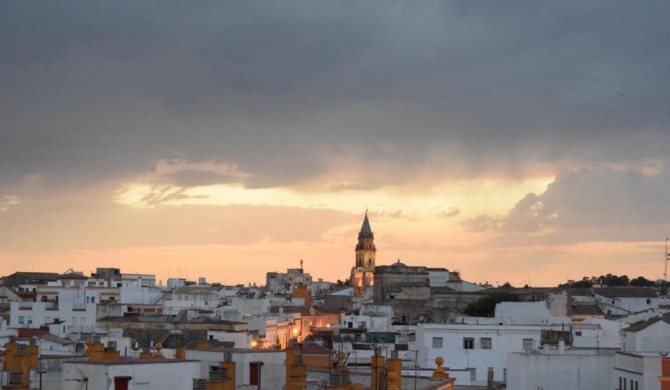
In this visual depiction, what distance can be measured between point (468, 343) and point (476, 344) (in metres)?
0.56

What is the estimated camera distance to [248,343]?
71500 mm

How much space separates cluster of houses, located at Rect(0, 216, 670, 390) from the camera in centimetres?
3394

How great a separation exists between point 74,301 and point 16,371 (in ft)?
243

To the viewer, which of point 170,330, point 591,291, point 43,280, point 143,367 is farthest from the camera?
point 43,280

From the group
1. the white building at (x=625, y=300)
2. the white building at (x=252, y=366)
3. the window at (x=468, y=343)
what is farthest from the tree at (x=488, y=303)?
the white building at (x=252, y=366)

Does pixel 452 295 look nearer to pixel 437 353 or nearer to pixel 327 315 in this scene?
pixel 327 315

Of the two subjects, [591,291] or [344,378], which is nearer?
[344,378]

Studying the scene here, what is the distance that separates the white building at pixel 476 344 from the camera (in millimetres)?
70438

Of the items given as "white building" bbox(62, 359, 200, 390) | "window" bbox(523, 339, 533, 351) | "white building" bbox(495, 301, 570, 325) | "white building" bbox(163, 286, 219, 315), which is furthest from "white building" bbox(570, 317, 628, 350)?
"white building" bbox(62, 359, 200, 390)

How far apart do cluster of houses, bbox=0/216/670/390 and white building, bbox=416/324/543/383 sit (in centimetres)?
8

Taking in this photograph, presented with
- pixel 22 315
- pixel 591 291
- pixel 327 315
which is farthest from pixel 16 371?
pixel 591 291

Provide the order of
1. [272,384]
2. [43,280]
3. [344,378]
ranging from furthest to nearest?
[43,280]
[272,384]
[344,378]

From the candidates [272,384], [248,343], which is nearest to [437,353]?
[248,343]

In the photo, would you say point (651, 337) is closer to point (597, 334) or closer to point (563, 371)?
point (563, 371)
